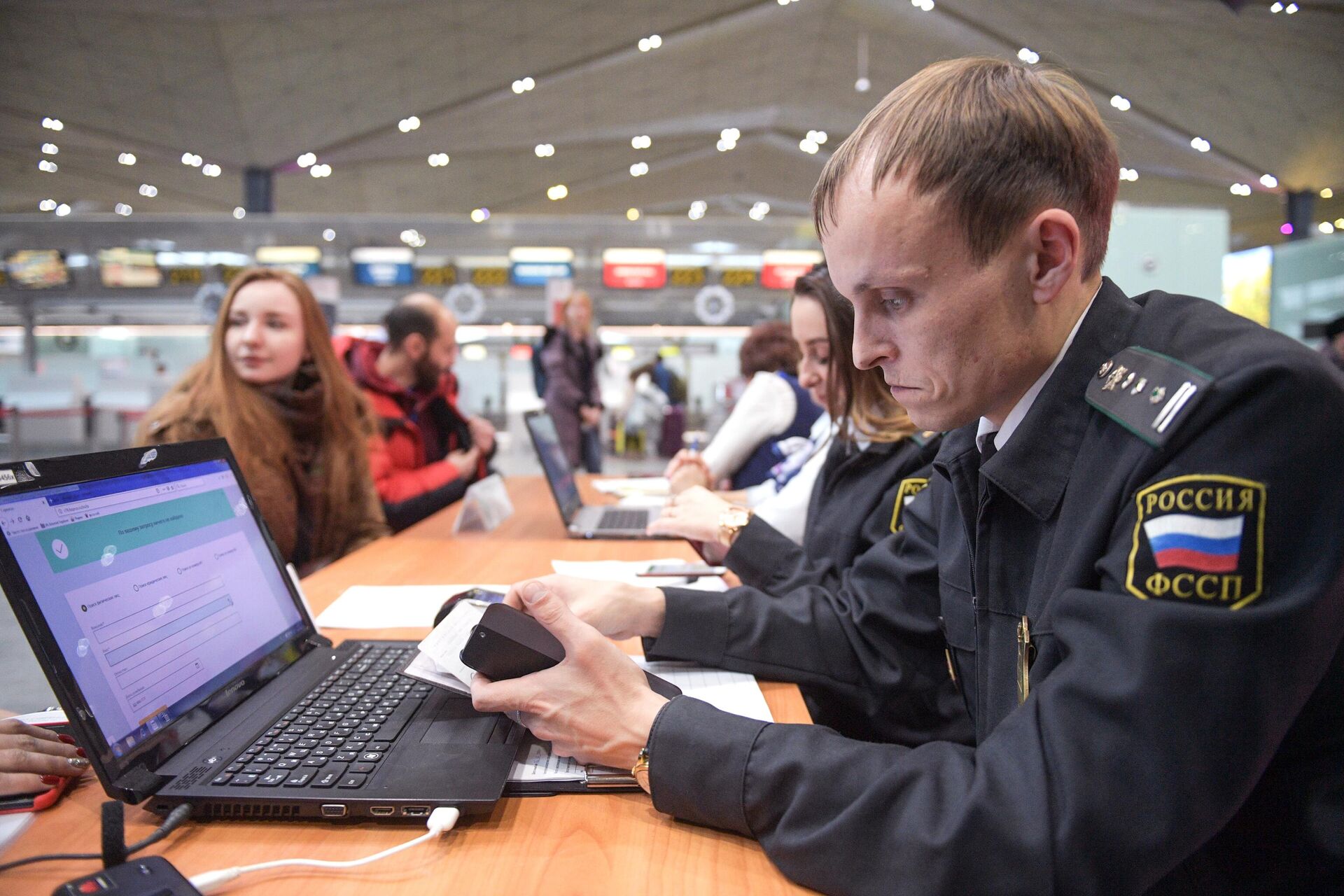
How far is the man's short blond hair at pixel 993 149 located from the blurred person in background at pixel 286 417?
1.69 meters

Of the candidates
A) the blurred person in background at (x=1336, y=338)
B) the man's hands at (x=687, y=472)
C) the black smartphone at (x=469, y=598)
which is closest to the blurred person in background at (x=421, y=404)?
the man's hands at (x=687, y=472)

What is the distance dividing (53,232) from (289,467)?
8275mm

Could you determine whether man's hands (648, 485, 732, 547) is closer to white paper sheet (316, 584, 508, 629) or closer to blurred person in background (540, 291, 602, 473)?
white paper sheet (316, 584, 508, 629)

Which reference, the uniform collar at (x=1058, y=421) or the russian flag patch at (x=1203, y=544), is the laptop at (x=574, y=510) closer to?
the uniform collar at (x=1058, y=421)

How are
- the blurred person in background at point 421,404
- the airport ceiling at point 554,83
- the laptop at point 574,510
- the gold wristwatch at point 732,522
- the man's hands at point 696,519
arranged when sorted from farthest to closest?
the airport ceiling at point 554,83 → the blurred person in background at point 421,404 → the laptop at point 574,510 → the man's hands at point 696,519 → the gold wristwatch at point 732,522

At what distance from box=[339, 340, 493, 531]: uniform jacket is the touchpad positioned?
5.59 ft

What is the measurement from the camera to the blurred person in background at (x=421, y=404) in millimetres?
2812

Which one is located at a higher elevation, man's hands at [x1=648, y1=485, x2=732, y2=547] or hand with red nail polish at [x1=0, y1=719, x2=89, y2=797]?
man's hands at [x1=648, y1=485, x2=732, y2=547]

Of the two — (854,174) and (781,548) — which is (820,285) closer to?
(781,548)

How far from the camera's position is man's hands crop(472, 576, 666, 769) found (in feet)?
2.56

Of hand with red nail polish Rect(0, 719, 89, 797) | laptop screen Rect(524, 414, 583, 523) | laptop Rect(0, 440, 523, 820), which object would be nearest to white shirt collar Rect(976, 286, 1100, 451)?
laptop Rect(0, 440, 523, 820)

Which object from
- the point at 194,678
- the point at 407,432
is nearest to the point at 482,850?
the point at 194,678

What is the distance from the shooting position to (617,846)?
0.70 metres

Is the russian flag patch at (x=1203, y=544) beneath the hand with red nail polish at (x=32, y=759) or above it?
above
